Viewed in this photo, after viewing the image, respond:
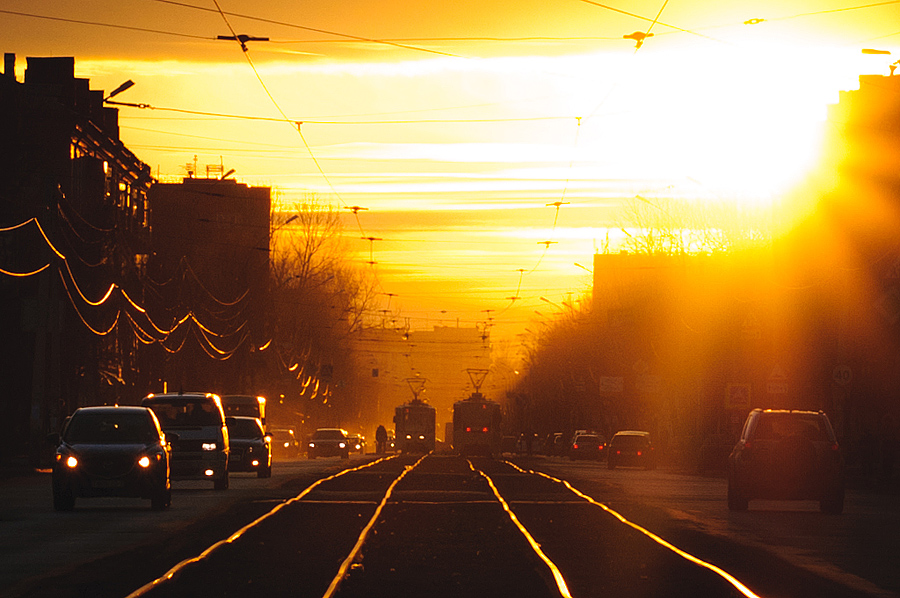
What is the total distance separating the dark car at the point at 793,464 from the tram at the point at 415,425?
189ft

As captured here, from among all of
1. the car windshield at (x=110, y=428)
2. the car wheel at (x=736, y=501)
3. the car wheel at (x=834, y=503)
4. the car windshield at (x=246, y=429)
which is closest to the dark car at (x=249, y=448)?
the car windshield at (x=246, y=429)

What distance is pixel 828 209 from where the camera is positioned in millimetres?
59688

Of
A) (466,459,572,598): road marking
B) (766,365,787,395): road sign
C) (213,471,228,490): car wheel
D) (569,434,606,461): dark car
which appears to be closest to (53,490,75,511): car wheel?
(466,459,572,598): road marking

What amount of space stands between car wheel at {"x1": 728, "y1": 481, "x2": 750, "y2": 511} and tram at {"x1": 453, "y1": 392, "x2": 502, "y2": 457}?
49656mm

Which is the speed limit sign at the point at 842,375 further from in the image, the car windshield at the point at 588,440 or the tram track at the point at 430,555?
the car windshield at the point at 588,440

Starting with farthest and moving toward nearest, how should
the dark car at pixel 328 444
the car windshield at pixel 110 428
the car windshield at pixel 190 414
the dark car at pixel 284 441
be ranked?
the dark car at pixel 284 441 → the dark car at pixel 328 444 → the car windshield at pixel 190 414 → the car windshield at pixel 110 428

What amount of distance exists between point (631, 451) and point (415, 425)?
25.8 meters

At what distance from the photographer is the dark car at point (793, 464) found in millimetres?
25438

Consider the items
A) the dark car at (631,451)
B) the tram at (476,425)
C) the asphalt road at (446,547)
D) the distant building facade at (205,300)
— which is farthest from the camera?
the tram at (476,425)

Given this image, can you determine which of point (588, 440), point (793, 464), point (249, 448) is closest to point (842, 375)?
point (793, 464)

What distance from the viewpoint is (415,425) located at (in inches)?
3329

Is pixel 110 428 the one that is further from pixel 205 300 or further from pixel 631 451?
pixel 205 300

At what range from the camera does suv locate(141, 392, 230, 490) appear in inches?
1298

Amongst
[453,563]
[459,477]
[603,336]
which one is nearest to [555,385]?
[603,336]
